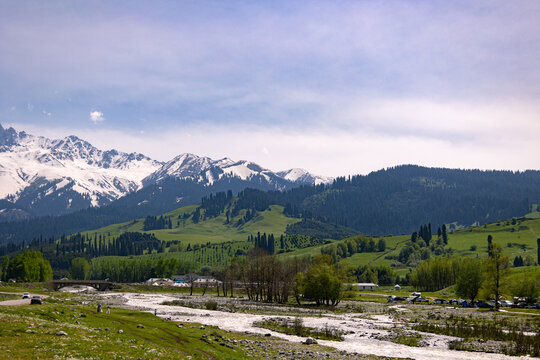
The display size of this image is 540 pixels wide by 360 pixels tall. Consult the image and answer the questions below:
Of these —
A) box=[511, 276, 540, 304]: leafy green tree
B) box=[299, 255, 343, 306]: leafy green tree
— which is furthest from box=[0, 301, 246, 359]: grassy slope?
box=[511, 276, 540, 304]: leafy green tree

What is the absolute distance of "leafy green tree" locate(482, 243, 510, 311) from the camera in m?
121

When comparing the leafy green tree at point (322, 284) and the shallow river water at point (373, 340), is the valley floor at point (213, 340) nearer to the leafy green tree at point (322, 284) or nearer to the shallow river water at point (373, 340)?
the shallow river water at point (373, 340)

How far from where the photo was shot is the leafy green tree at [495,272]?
120562mm

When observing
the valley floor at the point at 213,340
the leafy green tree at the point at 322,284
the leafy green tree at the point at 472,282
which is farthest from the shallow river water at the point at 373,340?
the leafy green tree at the point at 472,282

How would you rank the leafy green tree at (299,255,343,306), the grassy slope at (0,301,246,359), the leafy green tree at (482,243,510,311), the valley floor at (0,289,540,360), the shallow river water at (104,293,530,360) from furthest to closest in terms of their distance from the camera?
the leafy green tree at (299,255,343,306)
the leafy green tree at (482,243,510,311)
the shallow river water at (104,293,530,360)
the valley floor at (0,289,540,360)
the grassy slope at (0,301,246,359)

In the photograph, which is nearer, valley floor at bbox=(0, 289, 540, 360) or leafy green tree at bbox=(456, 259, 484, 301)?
valley floor at bbox=(0, 289, 540, 360)

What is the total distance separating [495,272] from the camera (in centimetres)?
12194

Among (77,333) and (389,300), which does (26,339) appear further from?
(389,300)

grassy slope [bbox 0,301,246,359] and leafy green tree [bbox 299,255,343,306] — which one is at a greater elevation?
grassy slope [bbox 0,301,246,359]

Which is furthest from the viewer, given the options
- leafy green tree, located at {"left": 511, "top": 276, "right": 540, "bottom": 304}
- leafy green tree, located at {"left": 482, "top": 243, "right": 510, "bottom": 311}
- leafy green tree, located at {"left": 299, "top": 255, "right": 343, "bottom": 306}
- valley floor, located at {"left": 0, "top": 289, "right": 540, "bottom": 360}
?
leafy green tree, located at {"left": 299, "top": 255, "right": 343, "bottom": 306}

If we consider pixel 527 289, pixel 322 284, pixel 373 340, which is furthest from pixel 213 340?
pixel 527 289

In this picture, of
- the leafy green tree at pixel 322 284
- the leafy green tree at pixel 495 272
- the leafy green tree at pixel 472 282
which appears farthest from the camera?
the leafy green tree at pixel 472 282

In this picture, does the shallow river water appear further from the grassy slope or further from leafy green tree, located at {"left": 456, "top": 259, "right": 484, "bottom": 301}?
leafy green tree, located at {"left": 456, "top": 259, "right": 484, "bottom": 301}

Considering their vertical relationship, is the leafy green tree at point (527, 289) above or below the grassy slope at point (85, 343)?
below
